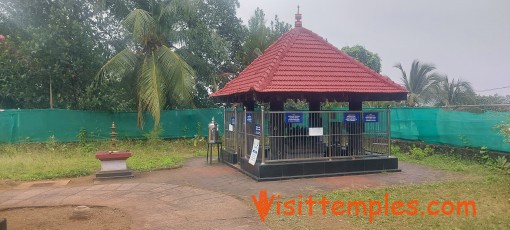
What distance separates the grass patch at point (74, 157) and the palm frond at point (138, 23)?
445 centimetres

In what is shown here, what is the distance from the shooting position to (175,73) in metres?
15.3

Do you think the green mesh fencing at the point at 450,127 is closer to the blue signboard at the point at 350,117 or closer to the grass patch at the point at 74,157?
the blue signboard at the point at 350,117

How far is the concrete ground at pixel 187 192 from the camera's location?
619cm

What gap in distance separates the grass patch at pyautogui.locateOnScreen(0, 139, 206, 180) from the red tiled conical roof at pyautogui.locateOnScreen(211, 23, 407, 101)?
3827 mm

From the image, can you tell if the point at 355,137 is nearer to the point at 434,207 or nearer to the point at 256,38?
the point at 434,207

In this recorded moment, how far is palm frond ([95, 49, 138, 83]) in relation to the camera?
14.9m

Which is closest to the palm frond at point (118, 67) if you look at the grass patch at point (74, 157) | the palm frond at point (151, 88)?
the palm frond at point (151, 88)

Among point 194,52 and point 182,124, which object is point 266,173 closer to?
point 182,124

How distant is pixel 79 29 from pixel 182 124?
18.8ft

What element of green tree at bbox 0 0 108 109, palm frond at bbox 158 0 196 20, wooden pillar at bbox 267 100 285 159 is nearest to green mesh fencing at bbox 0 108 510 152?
green tree at bbox 0 0 108 109

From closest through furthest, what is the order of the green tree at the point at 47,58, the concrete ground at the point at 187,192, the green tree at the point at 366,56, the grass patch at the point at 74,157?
the concrete ground at the point at 187,192 < the grass patch at the point at 74,157 < the green tree at the point at 47,58 < the green tree at the point at 366,56

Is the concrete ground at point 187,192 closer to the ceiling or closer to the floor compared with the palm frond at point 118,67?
closer to the floor

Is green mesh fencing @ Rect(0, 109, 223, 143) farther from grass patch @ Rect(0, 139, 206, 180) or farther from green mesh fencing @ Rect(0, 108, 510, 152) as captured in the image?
grass patch @ Rect(0, 139, 206, 180)

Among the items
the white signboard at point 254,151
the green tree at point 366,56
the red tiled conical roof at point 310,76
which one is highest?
the green tree at point 366,56
